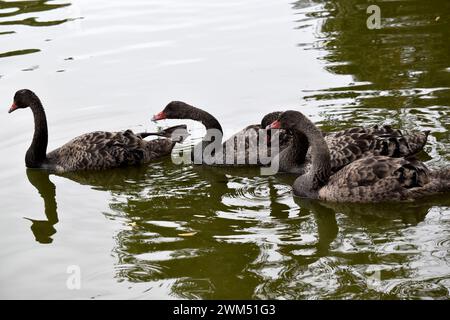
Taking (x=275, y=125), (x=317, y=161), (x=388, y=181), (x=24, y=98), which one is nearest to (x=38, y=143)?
(x=24, y=98)

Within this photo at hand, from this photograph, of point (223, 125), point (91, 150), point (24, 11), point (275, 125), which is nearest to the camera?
point (275, 125)

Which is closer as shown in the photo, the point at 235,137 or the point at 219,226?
the point at 219,226

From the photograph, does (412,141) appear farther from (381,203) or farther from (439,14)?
(439,14)

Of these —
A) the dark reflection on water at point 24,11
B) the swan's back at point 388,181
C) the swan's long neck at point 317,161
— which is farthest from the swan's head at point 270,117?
the dark reflection on water at point 24,11

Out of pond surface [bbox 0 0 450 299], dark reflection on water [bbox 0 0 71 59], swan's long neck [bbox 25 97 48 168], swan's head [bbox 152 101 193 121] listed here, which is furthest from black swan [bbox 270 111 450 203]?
dark reflection on water [bbox 0 0 71 59]

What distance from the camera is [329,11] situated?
14297 millimetres

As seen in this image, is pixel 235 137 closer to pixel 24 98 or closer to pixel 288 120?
pixel 288 120

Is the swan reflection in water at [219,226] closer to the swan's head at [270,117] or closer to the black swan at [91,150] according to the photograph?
the black swan at [91,150]

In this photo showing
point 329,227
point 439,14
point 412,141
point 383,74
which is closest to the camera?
point 329,227

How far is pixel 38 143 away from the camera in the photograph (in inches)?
385

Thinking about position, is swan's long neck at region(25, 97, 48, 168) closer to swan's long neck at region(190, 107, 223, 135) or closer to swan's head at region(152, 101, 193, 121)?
swan's head at region(152, 101, 193, 121)

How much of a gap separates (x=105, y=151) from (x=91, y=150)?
0.47ft
